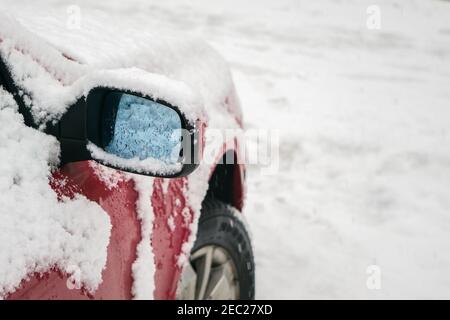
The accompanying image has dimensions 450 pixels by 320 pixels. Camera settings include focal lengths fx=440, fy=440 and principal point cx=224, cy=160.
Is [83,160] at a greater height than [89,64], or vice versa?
[89,64]

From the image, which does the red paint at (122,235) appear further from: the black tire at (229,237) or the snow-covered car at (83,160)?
the black tire at (229,237)

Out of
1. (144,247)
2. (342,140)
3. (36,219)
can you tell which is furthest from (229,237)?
(342,140)

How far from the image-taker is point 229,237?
221 cm

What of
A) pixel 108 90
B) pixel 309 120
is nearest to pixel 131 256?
pixel 108 90

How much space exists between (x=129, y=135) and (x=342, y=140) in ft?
13.1

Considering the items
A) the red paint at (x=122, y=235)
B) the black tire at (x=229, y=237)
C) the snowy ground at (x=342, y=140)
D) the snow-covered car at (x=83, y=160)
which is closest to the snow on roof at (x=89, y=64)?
the snow-covered car at (x=83, y=160)

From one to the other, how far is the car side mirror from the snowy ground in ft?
3.45

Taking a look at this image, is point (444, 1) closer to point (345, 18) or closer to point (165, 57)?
point (345, 18)

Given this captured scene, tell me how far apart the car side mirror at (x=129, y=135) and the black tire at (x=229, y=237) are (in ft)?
3.33

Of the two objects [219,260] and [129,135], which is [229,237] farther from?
[129,135]

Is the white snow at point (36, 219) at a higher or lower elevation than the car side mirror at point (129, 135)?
lower

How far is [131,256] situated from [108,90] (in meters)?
0.57

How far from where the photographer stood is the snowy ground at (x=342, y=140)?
3068 mm

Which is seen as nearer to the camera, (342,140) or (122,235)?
(122,235)
